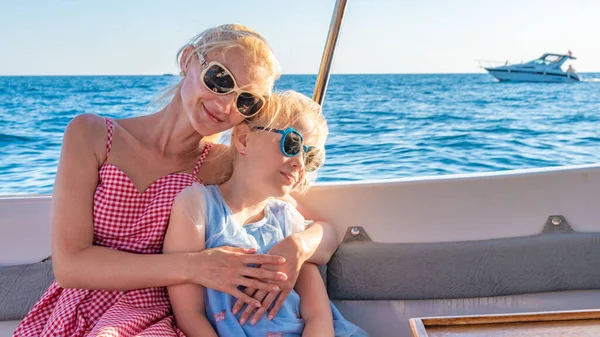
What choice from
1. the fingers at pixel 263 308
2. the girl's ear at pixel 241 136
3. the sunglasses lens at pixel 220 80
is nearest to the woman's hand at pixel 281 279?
the fingers at pixel 263 308

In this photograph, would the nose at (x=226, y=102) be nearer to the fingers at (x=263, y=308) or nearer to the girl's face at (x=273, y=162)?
the girl's face at (x=273, y=162)

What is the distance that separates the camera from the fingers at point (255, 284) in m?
1.33

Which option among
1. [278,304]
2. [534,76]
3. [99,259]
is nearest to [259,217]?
[278,304]

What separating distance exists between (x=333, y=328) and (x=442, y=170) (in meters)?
8.08

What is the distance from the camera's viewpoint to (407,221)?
1799 millimetres

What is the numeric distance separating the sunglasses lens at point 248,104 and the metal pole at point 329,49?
1.30 ft

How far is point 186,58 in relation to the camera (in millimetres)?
1470

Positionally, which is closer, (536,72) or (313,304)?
(313,304)

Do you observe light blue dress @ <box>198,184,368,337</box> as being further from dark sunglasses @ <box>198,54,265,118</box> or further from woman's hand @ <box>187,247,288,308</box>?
dark sunglasses @ <box>198,54,265,118</box>

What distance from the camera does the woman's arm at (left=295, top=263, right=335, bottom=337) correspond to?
1381 millimetres

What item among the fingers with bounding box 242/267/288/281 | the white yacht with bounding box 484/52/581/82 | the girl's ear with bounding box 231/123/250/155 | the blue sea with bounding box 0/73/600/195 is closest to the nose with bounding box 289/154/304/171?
the girl's ear with bounding box 231/123/250/155

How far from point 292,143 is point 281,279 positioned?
28 centimetres

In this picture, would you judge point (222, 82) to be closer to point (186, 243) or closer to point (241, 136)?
point (241, 136)

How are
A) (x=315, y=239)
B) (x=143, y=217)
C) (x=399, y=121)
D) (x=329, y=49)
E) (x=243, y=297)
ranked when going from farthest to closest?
(x=399, y=121) → (x=329, y=49) → (x=315, y=239) → (x=143, y=217) → (x=243, y=297)
